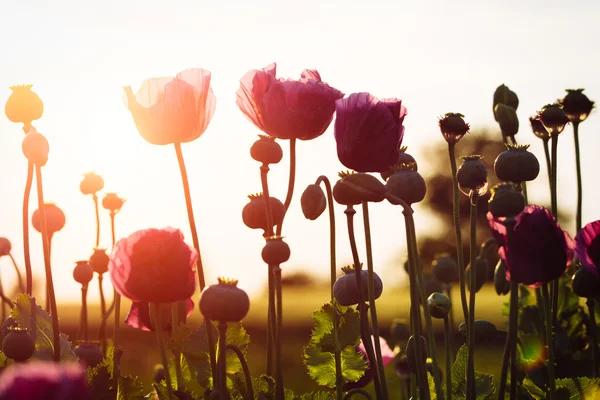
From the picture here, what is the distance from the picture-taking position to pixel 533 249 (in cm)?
101

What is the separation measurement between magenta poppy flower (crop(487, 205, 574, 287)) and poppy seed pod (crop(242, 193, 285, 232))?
14.6 inches

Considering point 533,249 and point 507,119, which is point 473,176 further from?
point 507,119

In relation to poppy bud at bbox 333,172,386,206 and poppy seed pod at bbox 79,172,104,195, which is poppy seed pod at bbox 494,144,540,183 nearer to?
poppy bud at bbox 333,172,386,206

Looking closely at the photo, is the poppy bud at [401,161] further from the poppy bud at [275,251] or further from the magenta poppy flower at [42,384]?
the magenta poppy flower at [42,384]

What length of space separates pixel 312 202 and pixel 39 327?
0.54 meters

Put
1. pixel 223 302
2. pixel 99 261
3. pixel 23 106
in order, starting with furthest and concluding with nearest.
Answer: pixel 99 261
pixel 23 106
pixel 223 302

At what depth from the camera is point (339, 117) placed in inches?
46.8

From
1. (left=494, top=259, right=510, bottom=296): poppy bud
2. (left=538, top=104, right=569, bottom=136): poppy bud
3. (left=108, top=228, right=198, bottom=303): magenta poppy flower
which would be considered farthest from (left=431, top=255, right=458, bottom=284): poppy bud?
(left=108, top=228, right=198, bottom=303): magenta poppy flower

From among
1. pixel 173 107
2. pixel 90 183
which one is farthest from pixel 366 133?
pixel 90 183

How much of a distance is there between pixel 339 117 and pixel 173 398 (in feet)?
1.62

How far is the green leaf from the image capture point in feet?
4.26

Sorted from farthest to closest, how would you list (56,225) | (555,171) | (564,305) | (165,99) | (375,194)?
(564,305) < (56,225) < (555,171) < (165,99) < (375,194)

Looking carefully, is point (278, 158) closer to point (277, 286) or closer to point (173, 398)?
point (277, 286)

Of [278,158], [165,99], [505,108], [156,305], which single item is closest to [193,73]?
[165,99]
